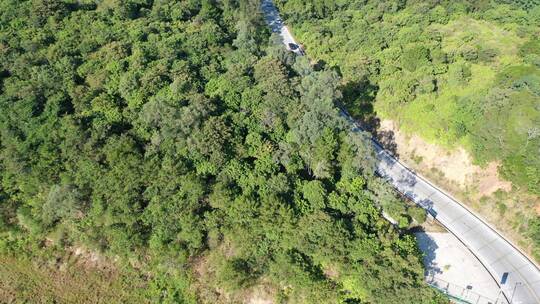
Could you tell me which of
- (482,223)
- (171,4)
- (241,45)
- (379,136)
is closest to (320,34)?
(241,45)

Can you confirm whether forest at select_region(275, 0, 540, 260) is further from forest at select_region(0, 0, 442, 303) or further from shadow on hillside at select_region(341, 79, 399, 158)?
forest at select_region(0, 0, 442, 303)

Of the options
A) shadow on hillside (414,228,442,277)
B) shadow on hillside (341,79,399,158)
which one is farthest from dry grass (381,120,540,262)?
shadow on hillside (414,228,442,277)

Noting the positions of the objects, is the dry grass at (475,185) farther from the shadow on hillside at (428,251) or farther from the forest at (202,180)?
the shadow on hillside at (428,251)

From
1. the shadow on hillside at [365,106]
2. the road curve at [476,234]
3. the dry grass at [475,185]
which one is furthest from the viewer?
the shadow on hillside at [365,106]

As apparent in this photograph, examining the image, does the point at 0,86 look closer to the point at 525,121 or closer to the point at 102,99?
the point at 102,99

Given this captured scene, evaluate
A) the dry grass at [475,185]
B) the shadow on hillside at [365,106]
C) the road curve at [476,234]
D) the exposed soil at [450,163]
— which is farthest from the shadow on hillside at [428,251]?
the shadow on hillside at [365,106]

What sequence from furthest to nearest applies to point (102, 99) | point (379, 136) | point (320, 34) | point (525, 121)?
point (320, 34)
point (379, 136)
point (102, 99)
point (525, 121)

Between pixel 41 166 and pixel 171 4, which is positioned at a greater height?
pixel 171 4
